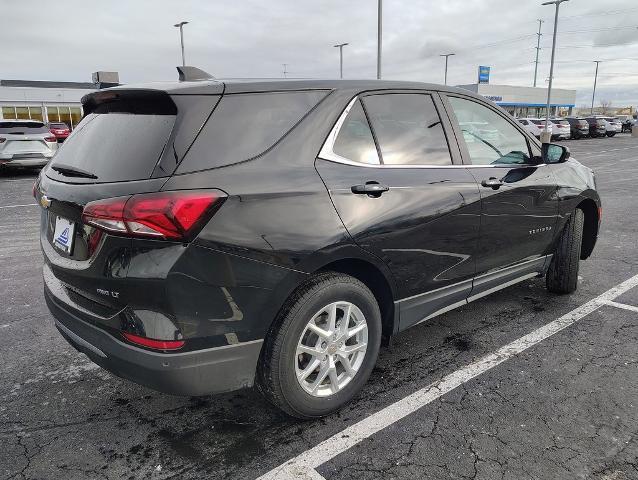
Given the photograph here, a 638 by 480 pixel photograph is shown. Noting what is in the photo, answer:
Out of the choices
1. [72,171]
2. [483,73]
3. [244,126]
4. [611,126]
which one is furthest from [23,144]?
[483,73]

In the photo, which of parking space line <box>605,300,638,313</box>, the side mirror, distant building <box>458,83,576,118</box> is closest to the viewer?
the side mirror

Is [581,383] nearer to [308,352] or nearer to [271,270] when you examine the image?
[308,352]

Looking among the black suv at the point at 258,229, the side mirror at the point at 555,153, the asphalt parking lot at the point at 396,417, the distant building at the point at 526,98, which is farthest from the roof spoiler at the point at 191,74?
the distant building at the point at 526,98

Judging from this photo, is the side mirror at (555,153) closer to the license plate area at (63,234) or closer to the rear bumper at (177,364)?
the rear bumper at (177,364)

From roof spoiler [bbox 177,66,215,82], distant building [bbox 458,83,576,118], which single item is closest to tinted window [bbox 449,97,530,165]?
roof spoiler [bbox 177,66,215,82]

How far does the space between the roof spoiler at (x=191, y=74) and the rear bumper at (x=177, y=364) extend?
4.27 ft

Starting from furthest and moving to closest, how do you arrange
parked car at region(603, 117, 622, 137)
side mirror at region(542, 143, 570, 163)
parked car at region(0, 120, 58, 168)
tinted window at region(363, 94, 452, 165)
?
parked car at region(603, 117, 622, 137) → parked car at region(0, 120, 58, 168) → side mirror at region(542, 143, 570, 163) → tinted window at region(363, 94, 452, 165)

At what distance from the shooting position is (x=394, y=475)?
2225 mm

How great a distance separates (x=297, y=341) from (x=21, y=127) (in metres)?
15.1

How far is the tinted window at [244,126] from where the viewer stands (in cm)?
217

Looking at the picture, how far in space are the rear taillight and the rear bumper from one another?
507mm

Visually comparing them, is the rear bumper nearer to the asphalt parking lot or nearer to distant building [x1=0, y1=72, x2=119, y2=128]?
the asphalt parking lot

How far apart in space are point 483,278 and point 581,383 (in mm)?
866

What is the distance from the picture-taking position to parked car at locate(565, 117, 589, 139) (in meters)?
36.1
